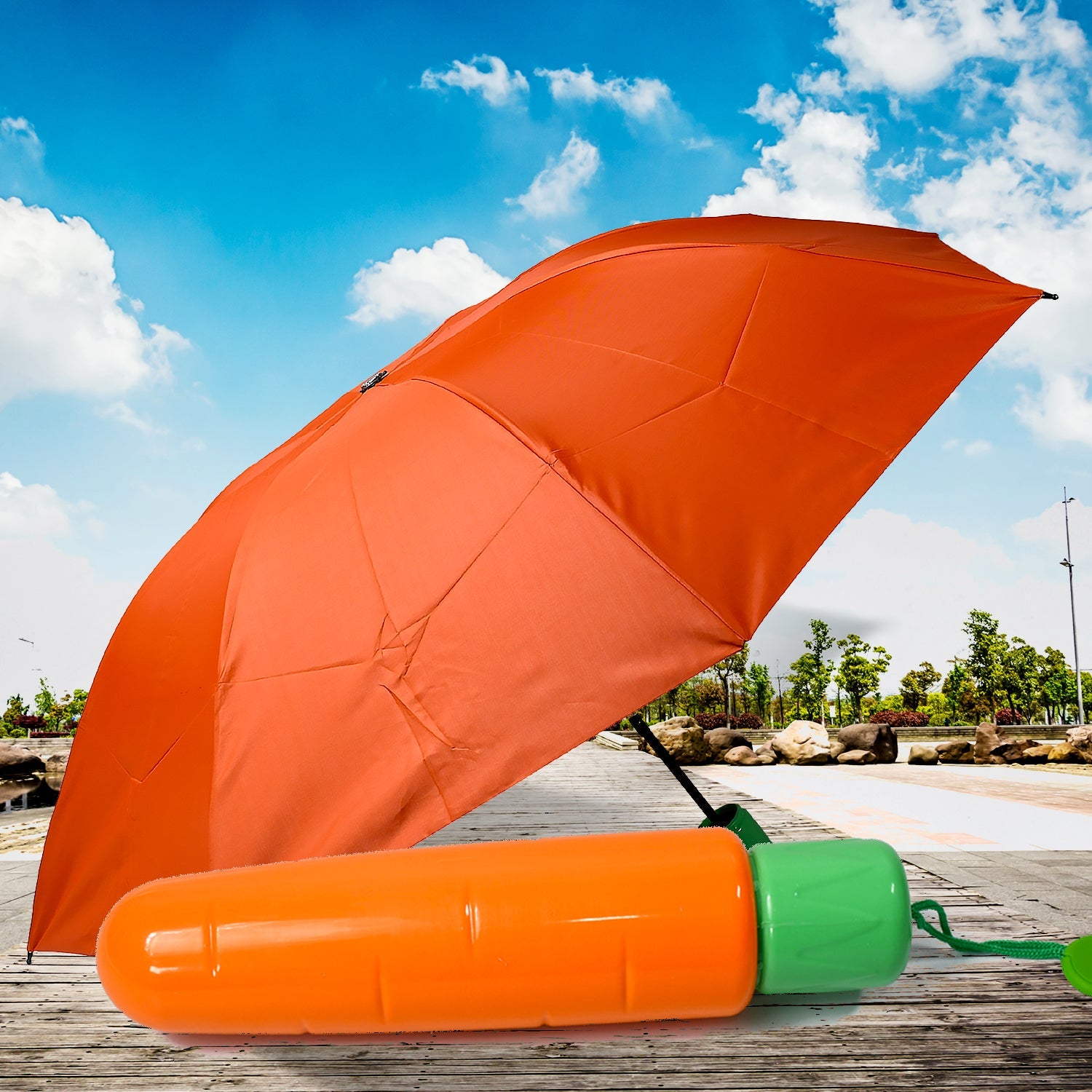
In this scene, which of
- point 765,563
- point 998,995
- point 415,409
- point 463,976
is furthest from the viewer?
point 415,409

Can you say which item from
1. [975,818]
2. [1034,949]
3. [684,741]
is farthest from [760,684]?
[1034,949]

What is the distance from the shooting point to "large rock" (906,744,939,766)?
638 inches

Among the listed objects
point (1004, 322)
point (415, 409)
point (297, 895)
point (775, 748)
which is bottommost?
point (775, 748)

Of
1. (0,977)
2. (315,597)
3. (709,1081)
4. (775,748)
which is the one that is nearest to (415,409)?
(315,597)

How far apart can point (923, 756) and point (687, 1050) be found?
53.2 feet

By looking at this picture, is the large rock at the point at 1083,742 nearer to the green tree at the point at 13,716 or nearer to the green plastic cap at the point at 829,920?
the green plastic cap at the point at 829,920

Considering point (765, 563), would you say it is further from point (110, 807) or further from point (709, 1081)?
point (110, 807)

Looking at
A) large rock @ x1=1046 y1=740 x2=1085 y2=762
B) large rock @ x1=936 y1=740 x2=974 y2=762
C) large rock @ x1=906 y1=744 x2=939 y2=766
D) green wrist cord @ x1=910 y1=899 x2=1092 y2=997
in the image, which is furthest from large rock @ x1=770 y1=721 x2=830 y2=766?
green wrist cord @ x1=910 y1=899 x2=1092 y2=997

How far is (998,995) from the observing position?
229cm

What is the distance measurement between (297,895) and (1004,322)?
256 cm

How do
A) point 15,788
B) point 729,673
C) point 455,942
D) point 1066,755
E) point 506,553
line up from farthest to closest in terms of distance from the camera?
point 729,673, point 1066,755, point 15,788, point 506,553, point 455,942

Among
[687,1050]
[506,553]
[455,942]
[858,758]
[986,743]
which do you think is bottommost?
[858,758]

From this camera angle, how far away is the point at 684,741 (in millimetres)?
14852

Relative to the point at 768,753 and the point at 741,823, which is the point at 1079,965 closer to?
the point at 741,823
